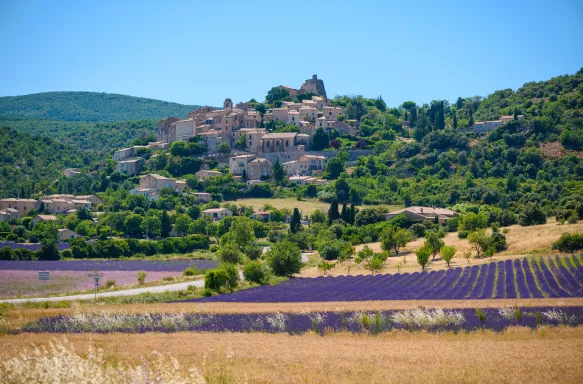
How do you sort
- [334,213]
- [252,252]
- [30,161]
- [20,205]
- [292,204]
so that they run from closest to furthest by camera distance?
1. [252,252]
2. [334,213]
3. [292,204]
4. [20,205]
5. [30,161]

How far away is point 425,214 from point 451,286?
39562 mm

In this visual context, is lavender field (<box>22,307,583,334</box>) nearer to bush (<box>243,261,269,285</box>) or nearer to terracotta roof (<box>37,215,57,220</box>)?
bush (<box>243,261,269,285</box>)

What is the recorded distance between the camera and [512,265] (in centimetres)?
3844

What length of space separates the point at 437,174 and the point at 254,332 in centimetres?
7649

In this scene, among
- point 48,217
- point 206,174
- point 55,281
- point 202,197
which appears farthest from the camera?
point 206,174

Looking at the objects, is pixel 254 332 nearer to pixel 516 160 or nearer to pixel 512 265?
pixel 512 265

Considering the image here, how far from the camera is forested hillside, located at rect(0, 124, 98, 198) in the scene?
106125 millimetres

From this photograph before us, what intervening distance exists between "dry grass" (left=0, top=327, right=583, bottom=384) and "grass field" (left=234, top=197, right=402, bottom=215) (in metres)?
62.3

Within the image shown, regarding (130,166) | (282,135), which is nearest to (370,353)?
(282,135)

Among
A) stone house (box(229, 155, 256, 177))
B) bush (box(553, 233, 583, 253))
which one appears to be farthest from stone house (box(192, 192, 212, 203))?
bush (box(553, 233, 583, 253))

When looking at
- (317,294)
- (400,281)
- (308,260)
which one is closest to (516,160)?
(308,260)

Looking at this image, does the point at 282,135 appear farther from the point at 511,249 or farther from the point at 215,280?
the point at 215,280

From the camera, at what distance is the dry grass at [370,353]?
1305 centimetres

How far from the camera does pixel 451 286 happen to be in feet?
102
